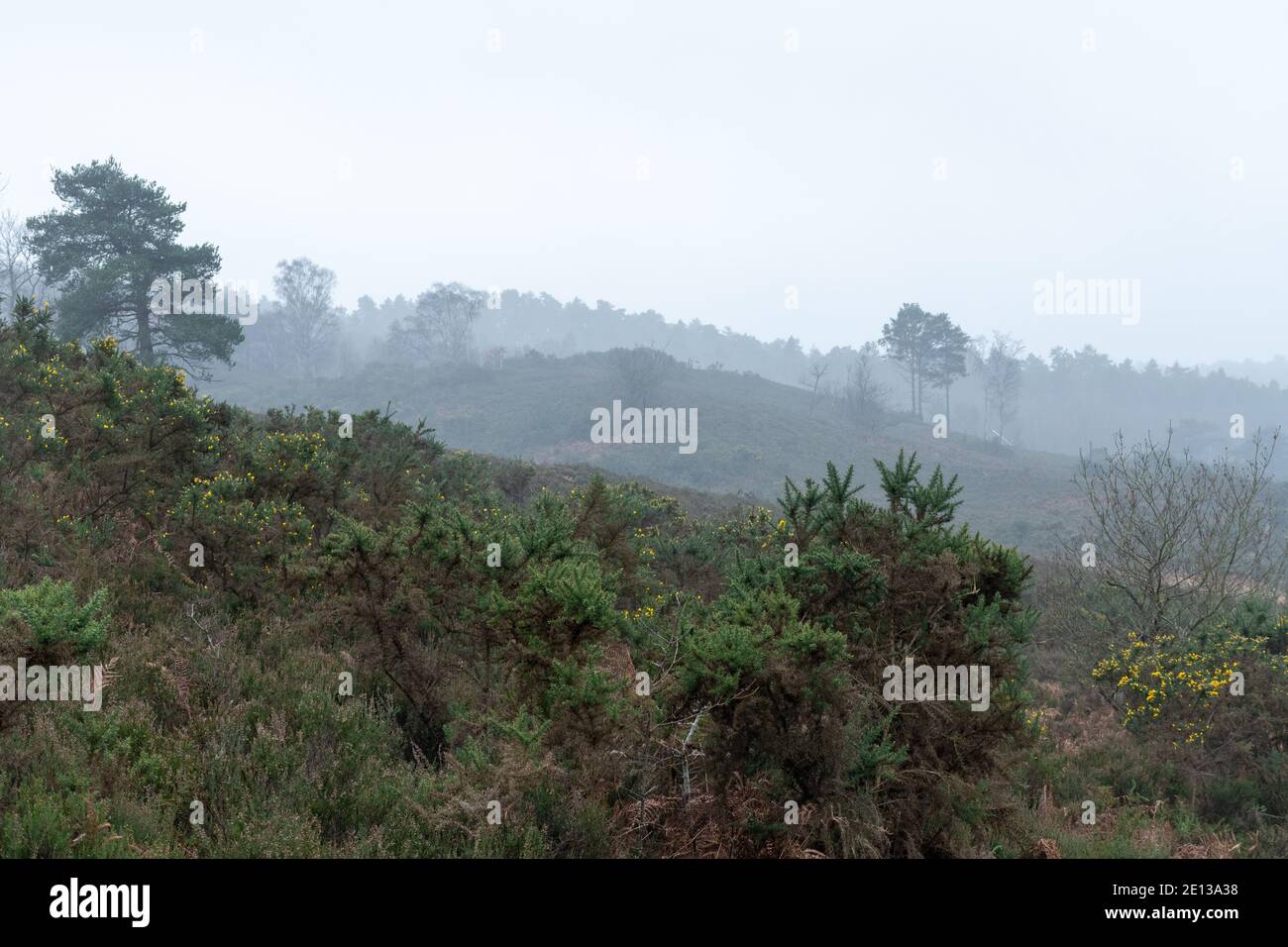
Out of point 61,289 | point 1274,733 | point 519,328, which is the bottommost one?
point 1274,733

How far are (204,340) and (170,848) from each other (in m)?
31.4

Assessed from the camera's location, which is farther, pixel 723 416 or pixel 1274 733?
pixel 723 416

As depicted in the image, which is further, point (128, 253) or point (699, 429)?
point (699, 429)

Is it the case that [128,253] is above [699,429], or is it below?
above

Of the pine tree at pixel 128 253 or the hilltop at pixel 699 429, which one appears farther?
the hilltop at pixel 699 429

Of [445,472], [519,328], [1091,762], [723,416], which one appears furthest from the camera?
[519,328]

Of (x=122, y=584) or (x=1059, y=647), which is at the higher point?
(x=122, y=584)

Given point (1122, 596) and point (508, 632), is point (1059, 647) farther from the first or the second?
point (508, 632)

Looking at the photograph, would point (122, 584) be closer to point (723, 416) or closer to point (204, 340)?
point (204, 340)

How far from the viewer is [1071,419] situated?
396 ft

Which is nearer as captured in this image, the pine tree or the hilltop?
the pine tree
